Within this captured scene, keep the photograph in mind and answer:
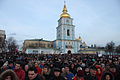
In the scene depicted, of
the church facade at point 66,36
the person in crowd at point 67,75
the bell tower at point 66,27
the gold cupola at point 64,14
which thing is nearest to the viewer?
the person in crowd at point 67,75

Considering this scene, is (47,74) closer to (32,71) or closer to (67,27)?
(32,71)

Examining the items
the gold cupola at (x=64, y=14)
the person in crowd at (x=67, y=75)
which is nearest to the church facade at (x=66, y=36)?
the gold cupola at (x=64, y=14)

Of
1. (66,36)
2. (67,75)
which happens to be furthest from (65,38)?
(67,75)

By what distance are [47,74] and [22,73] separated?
1.31 meters

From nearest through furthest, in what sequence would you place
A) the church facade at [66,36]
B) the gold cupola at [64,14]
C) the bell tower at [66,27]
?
the church facade at [66,36]
the bell tower at [66,27]
the gold cupola at [64,14]

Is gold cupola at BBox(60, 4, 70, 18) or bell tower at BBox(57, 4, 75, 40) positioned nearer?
A: bell tower at BBox(57, 4, 75, 40)

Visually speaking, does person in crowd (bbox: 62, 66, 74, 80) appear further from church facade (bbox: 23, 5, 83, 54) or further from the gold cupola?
the gold cupola

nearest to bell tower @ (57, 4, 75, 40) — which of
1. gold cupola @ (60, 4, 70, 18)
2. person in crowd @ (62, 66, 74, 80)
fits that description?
gold cupola @ (60, 4, 70, 18)

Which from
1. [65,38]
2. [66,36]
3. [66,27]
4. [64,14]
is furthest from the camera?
[64,14]

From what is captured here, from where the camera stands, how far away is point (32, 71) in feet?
15.8

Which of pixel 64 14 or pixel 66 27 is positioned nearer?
pixel 66 27

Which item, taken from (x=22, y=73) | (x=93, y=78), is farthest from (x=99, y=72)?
(x=22, y=73)

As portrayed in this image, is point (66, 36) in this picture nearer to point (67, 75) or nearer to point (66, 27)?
point (66, 27)

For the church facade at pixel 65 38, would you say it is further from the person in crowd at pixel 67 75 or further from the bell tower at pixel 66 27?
the person in crowd at pixel 67 75
